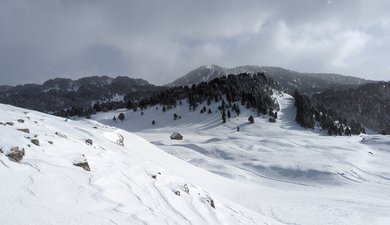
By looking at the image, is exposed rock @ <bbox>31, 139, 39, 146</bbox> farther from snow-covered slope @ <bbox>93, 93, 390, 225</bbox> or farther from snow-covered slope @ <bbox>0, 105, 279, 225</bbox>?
snow-covered slope @ <bbox>93, 93, 390, 225</bbox>

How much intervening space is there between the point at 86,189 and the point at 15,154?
9.26 feet

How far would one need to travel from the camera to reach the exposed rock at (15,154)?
37.8ft

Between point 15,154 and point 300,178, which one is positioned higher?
point 15,154

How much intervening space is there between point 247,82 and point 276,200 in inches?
5153

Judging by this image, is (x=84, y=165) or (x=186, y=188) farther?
(x=186, y=188)

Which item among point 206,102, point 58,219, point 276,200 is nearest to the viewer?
point 58,219

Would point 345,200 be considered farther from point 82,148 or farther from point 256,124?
point 256,124

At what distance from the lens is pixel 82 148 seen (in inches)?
637

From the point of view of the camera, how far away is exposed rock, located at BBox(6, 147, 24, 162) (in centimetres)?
1152

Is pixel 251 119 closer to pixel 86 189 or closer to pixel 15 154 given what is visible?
pixel 86 189

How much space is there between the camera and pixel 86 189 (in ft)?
37.2

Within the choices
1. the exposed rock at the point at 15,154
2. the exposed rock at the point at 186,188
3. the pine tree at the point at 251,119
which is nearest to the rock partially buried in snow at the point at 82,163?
the exposed rock at the point at 15,154

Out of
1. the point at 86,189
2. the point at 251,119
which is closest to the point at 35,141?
the point at 86,189

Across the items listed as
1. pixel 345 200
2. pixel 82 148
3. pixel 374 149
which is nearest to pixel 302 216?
pixel 345 200
